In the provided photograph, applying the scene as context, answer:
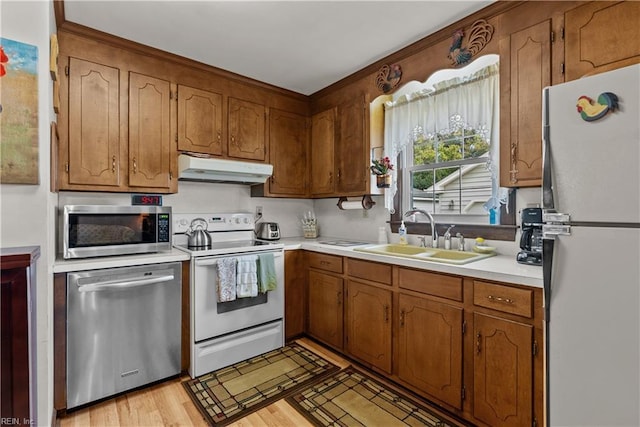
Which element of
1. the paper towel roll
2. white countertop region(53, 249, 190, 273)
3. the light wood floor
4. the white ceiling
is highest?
the white ceiling

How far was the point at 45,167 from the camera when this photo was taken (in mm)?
1410

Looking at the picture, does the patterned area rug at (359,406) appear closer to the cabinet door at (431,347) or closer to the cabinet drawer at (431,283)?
the cabinet door at (431,347)

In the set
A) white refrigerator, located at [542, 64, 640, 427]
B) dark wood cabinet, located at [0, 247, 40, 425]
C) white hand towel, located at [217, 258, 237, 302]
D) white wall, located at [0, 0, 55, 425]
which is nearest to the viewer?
white refrigerator, located at [542, 64, 640, 427]

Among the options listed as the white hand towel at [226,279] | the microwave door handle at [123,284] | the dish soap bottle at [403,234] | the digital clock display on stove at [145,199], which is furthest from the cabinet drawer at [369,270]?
the digital clock display on stove at [145,199]

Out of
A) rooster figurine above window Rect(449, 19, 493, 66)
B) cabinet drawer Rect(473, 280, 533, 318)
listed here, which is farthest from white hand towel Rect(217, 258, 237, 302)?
rooster figurine above window Rect(449, 19, 493, 66)

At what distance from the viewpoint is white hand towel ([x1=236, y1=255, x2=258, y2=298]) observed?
237 cm

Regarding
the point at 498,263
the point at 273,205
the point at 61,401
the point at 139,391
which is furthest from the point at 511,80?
the point at 61,401

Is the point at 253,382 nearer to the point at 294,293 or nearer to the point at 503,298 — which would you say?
the point at 294,293

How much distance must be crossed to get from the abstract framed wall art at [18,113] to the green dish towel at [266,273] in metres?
1.48

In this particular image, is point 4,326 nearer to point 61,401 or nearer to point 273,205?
point 61,401

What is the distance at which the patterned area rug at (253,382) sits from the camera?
1.89 meters

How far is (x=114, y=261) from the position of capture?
1.95 m

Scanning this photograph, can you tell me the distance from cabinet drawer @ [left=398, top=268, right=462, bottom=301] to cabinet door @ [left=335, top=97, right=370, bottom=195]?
3.25ft

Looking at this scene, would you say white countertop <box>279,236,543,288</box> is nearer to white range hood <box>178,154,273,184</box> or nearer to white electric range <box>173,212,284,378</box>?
white electric range <box>173,212,284,378</box>
